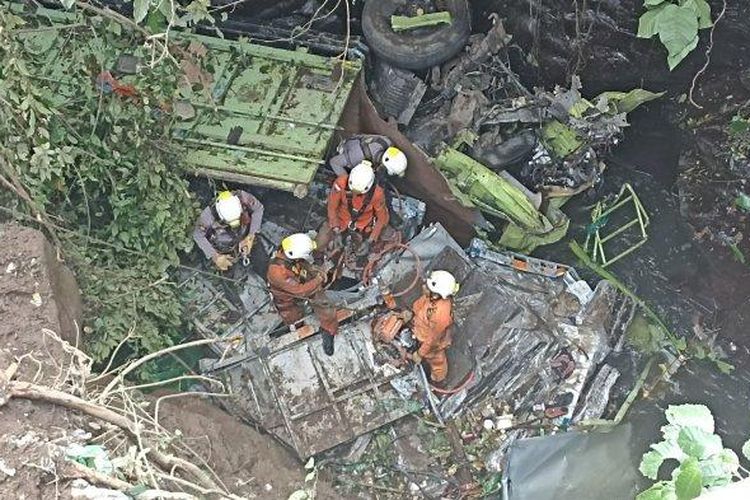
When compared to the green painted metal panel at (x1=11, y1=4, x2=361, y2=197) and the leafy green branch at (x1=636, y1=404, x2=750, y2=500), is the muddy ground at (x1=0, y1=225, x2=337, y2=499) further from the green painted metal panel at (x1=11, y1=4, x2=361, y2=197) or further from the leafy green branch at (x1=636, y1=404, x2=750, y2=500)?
the leafy green branch at (x1=636, y1=404, x2=750, y2=500)

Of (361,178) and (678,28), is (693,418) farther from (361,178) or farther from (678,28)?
(361,178)

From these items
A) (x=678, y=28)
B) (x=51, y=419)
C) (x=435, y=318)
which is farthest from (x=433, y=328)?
(x=51, y=419)

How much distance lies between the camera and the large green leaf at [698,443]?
2.54 meters

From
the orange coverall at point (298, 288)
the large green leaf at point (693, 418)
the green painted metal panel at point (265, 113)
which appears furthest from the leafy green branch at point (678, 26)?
the orange coverall at point (298, 288)

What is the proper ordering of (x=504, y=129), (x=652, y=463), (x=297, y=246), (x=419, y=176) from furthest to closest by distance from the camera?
(x=504, y=129) → (x=419, y=176) → (x=297, y=246) → (x=652, y=463)

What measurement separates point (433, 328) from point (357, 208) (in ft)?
3.81

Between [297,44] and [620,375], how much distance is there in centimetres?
390

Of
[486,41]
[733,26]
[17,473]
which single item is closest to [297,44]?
[486,41]

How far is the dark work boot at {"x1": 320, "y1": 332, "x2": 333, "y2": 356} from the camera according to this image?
613cm

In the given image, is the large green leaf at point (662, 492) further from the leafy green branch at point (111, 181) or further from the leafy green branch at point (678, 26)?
the leafy green branch at point (111, 181)

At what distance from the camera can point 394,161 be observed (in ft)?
21.0

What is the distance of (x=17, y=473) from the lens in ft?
10.7

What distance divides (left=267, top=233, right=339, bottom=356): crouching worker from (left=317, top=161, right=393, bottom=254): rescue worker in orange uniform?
38 centimetres

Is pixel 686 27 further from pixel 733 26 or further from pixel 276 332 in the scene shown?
pixel 276 332
